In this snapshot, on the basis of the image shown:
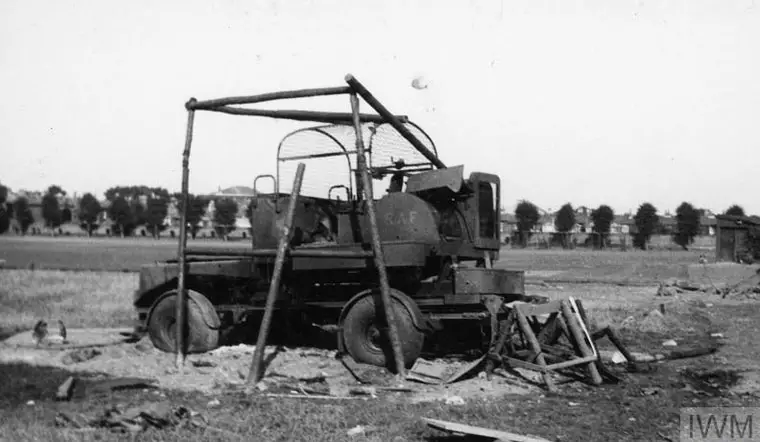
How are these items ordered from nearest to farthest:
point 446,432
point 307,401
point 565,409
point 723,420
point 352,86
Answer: point 446,432 < point 723,420 < point 565,409 < point 307,401 < point 352,86

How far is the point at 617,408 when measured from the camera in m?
7.29

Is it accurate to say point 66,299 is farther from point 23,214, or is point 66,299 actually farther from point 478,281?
point 23,214

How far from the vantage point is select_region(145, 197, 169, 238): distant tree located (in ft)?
350

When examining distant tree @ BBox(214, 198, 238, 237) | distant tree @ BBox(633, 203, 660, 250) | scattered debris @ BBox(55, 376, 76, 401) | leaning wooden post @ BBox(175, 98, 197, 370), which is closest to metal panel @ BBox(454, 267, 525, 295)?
leaning wooden post @ BBox(175, 98, 197, 370)

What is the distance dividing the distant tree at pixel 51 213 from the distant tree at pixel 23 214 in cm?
344

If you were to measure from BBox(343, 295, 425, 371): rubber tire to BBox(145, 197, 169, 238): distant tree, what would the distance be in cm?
10068

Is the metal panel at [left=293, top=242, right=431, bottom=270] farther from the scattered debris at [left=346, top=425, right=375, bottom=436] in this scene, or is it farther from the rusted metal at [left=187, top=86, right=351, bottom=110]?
the scattered debris at [left=346, top=425, right=375, bottom=436]

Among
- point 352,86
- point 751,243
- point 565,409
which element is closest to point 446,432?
point 565,409

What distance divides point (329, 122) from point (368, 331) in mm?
2724

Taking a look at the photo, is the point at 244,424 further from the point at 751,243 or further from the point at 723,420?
the point at 751,243

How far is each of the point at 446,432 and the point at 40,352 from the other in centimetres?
705

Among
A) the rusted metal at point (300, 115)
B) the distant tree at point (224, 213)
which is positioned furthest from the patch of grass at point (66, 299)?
the distant tree at point (224, 213)

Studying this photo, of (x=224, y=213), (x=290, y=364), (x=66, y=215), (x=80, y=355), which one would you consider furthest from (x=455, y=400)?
(x=66, y=215)

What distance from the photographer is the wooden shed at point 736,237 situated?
A: 2814cm
